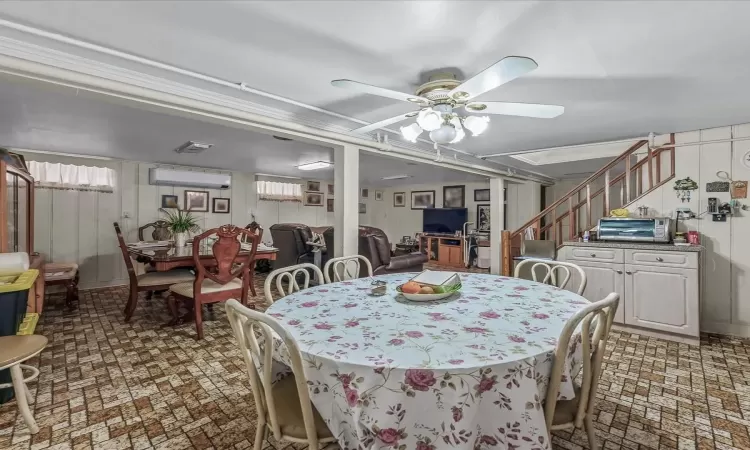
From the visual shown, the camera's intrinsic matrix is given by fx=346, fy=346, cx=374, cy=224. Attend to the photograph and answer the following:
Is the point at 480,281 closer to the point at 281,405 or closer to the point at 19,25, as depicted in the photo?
the point at 281,405

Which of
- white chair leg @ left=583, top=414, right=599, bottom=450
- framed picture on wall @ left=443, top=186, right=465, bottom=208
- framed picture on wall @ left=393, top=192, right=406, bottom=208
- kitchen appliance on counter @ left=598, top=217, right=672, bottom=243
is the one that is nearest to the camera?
white chair leg @ left=583, top=414, right=599, bottom=450

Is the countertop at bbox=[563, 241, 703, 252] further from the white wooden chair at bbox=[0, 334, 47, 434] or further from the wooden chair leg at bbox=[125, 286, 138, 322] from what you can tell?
the wooden chair leg at bbox=[125, 286, 138, 322]

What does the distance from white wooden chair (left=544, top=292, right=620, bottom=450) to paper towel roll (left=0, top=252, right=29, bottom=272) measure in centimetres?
311

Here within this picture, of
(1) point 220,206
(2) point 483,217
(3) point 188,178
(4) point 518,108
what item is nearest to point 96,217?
(3) point 188,178

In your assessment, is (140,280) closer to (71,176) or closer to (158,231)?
(158,231)

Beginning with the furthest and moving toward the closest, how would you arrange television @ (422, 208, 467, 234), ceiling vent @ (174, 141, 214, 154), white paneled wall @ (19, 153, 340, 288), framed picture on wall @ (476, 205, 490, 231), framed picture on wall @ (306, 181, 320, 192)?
television @ (422, 208, 467, 234) → framed picture on wall @ (476, 205, 490, 231) → framed picture on wall @ (306, 181, 320, 192) → white paneled wall @ (19, 153, 340, 288) → ceiling vent @ (174, 141, 214, 154)

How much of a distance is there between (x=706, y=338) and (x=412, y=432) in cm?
379

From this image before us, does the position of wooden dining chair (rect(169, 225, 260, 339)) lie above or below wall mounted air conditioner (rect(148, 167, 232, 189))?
below

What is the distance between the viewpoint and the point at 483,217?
27.4 feet

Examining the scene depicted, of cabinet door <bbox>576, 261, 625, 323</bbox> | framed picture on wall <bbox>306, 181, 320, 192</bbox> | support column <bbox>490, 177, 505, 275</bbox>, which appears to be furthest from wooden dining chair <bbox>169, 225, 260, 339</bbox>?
framed picture on wall <bbox>306, 181, 320, 192</bbox>

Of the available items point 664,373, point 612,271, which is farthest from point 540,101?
point 664,373

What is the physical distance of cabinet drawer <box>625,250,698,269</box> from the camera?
3.05 metres

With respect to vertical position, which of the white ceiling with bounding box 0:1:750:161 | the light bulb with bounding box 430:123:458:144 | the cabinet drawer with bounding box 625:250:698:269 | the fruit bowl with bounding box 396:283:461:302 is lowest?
the fruit bowl with bounding box 396:283:461:302

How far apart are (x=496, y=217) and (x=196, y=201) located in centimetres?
548
